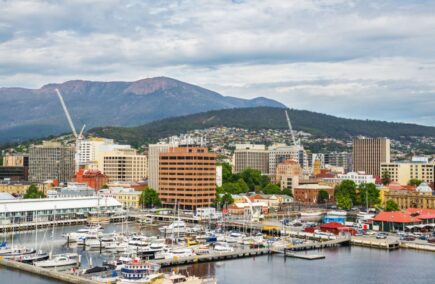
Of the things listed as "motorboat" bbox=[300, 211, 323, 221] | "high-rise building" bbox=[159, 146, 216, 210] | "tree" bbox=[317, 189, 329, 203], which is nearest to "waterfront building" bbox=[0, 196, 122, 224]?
"high-rise building" bbox=[159, 146, 216, 210]

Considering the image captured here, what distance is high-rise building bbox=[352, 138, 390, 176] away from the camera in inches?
6644

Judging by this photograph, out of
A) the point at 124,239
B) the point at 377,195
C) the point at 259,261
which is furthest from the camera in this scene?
the point at 377,195

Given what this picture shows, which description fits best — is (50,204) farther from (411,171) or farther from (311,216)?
(411,171)

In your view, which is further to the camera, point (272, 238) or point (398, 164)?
point (398, 164)

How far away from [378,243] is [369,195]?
136ft

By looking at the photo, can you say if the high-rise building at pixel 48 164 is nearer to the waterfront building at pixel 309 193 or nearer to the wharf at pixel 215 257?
the waterfront building at pixel 309 193

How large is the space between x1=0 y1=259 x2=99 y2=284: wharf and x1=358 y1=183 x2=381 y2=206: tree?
64.7m

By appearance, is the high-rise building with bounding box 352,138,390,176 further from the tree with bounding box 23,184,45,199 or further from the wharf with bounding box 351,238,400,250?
the wharf with bounding box 351,238,400,250

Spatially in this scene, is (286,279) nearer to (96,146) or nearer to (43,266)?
(43,266)

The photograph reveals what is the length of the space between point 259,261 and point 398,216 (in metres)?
24.3

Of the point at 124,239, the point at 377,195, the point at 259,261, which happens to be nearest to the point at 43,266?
the point at 124,239

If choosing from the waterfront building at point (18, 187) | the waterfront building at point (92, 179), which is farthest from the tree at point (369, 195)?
the waterfront building at point (18, 187)

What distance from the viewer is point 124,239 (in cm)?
6712

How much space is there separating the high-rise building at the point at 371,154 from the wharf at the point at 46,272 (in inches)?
4881
